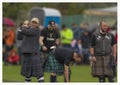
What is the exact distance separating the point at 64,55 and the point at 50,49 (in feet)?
4.38

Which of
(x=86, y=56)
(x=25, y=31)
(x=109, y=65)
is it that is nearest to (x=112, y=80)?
(x=109, y=65)

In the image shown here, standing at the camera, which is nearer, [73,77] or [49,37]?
[49,37]

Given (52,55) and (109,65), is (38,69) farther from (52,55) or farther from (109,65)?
(109,65)

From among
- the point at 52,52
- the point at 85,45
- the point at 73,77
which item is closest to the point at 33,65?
the point at 52,52

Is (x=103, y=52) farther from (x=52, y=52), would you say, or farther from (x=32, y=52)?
(x=32, y=52)

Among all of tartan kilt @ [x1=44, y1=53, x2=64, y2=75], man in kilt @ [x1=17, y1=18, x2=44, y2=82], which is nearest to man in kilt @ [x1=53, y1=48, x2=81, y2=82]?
tartan kilt @ [x1=44, y1=53, x2=64, y2=75]

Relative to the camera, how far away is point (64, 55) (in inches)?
504

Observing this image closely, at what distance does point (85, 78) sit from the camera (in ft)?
54.1

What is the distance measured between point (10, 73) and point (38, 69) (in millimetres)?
A: 5205

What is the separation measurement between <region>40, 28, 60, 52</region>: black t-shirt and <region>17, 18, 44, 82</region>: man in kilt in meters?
1.20

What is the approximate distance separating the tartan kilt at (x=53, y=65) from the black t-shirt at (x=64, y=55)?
0.18 metres

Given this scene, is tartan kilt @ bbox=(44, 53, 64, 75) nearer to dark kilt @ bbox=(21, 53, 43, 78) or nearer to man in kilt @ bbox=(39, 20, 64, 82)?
man in kilt @ bbox=(39, 20, 64, 82)

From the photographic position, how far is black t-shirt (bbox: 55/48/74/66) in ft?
41.4

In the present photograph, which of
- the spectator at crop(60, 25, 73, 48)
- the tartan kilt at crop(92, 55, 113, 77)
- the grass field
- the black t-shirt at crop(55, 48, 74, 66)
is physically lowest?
the grass field
